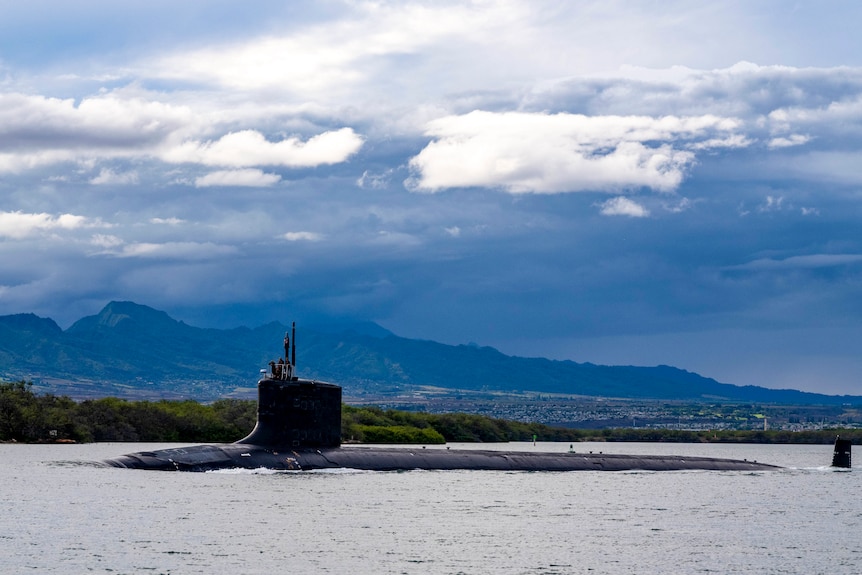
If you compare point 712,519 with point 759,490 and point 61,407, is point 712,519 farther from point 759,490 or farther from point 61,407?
point 61,407

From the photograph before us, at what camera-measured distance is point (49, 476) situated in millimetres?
60500

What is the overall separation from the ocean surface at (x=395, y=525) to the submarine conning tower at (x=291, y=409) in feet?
5.34

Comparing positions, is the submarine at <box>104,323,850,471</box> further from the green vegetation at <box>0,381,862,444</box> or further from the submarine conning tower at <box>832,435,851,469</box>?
the green vegetation at <box>0,381,862,444</box>

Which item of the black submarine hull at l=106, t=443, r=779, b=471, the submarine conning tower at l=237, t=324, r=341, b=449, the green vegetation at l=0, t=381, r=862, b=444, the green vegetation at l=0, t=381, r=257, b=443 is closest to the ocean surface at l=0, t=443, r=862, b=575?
the black submarine hull at l=106, t=443, r=779, b=471

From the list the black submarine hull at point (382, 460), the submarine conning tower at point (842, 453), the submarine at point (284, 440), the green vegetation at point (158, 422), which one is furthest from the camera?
the green vegetation at point (158, 422)

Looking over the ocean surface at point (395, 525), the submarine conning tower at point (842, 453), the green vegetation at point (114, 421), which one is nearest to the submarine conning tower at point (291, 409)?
the ocean surface at point (395, 525)

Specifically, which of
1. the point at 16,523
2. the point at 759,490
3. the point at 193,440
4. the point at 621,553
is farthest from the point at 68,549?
the point at 193,440

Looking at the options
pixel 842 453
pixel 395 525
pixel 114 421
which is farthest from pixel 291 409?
pixel 114 421

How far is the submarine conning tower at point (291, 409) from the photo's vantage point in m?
55.8

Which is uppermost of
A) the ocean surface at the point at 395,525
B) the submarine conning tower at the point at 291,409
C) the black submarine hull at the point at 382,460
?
the submarine conning tower at the point at 291,409

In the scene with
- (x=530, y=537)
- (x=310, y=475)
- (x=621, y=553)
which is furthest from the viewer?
(x=310, y=475)

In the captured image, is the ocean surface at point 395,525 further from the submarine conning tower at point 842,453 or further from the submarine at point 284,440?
the submarine conning tower at point 842,453

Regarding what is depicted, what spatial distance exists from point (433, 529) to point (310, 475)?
49.5 ft

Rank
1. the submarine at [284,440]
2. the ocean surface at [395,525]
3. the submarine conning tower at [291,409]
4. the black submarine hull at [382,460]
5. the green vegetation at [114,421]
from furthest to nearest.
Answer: the green vegetation at [114,421] < the black submarine hull at [382,460] < the submarine at [284,440] < the submarine conning tower at [291,409] < the ocean surface at [395,525]
